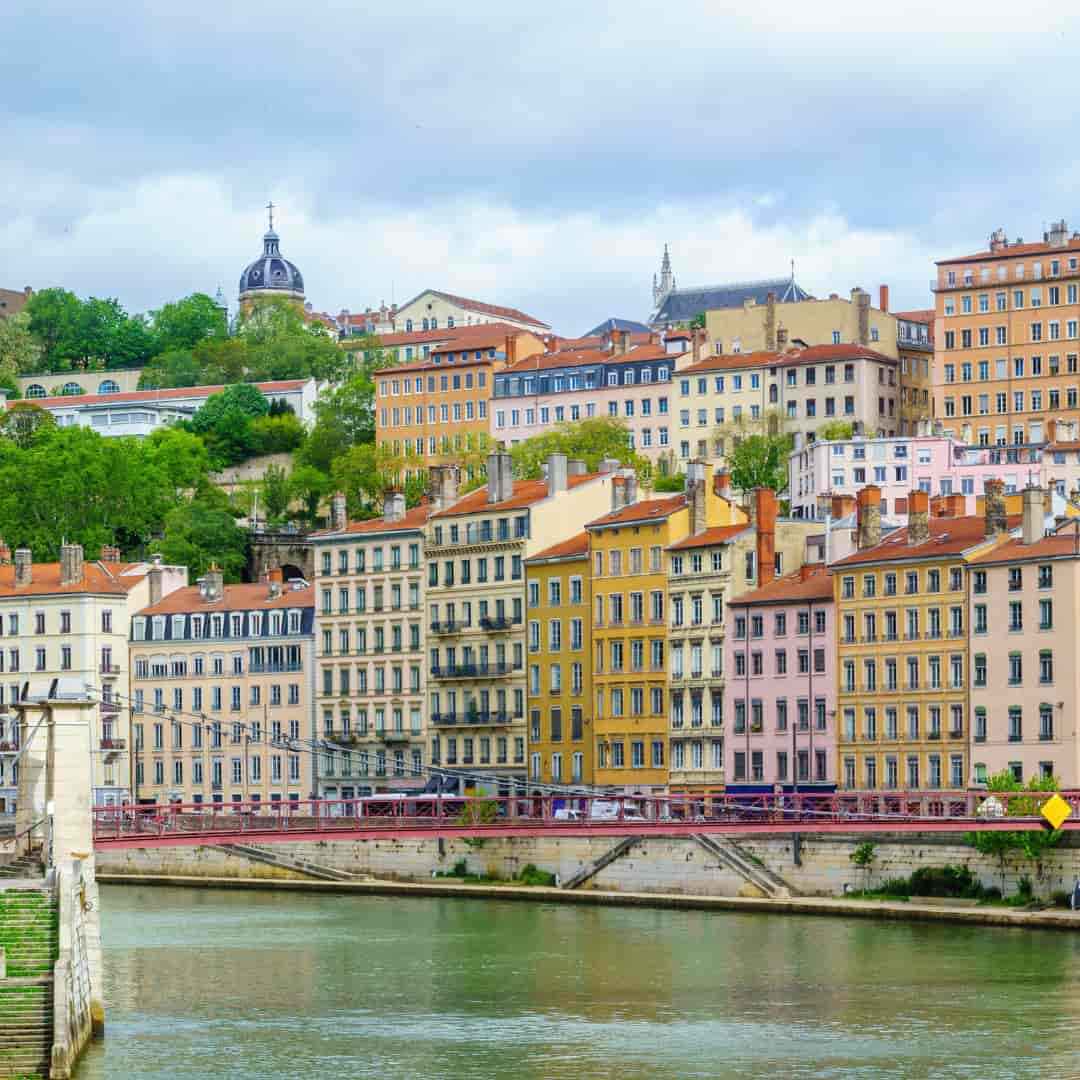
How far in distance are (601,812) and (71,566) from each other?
2629cm

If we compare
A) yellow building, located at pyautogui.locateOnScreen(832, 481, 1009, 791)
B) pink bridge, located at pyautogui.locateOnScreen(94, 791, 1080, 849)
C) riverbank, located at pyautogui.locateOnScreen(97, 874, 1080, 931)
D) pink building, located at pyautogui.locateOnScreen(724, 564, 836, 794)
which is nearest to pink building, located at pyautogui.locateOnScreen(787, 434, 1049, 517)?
pink building, located at pyautogui.locateOnScreen(724, 564, 836, 794)

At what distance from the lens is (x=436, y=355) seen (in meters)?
130

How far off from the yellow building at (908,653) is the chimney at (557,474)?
40.3 feet

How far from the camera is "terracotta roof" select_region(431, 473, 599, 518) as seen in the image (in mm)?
85312

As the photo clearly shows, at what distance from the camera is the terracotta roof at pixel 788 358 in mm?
116750

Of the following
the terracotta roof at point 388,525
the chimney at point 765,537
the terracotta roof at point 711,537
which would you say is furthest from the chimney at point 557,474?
the chimney at point 765,537

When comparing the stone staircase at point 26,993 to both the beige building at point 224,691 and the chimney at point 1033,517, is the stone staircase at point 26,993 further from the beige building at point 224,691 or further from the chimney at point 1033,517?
the beige building at point 224,691

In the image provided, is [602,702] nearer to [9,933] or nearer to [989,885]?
[989,885]

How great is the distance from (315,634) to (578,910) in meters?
28.9

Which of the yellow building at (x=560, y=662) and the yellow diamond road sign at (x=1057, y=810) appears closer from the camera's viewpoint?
the yellow diamond road sign at (x=1057, y=810)

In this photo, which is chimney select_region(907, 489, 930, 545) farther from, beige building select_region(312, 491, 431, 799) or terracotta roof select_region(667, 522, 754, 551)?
beige building select_region(312, 491, 431, 799)

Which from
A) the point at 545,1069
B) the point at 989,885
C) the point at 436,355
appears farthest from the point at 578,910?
the point at 436,355

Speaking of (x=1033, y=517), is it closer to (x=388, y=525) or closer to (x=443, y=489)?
(x=443, y=489)

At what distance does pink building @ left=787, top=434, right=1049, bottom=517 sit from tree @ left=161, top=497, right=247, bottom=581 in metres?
20.7
